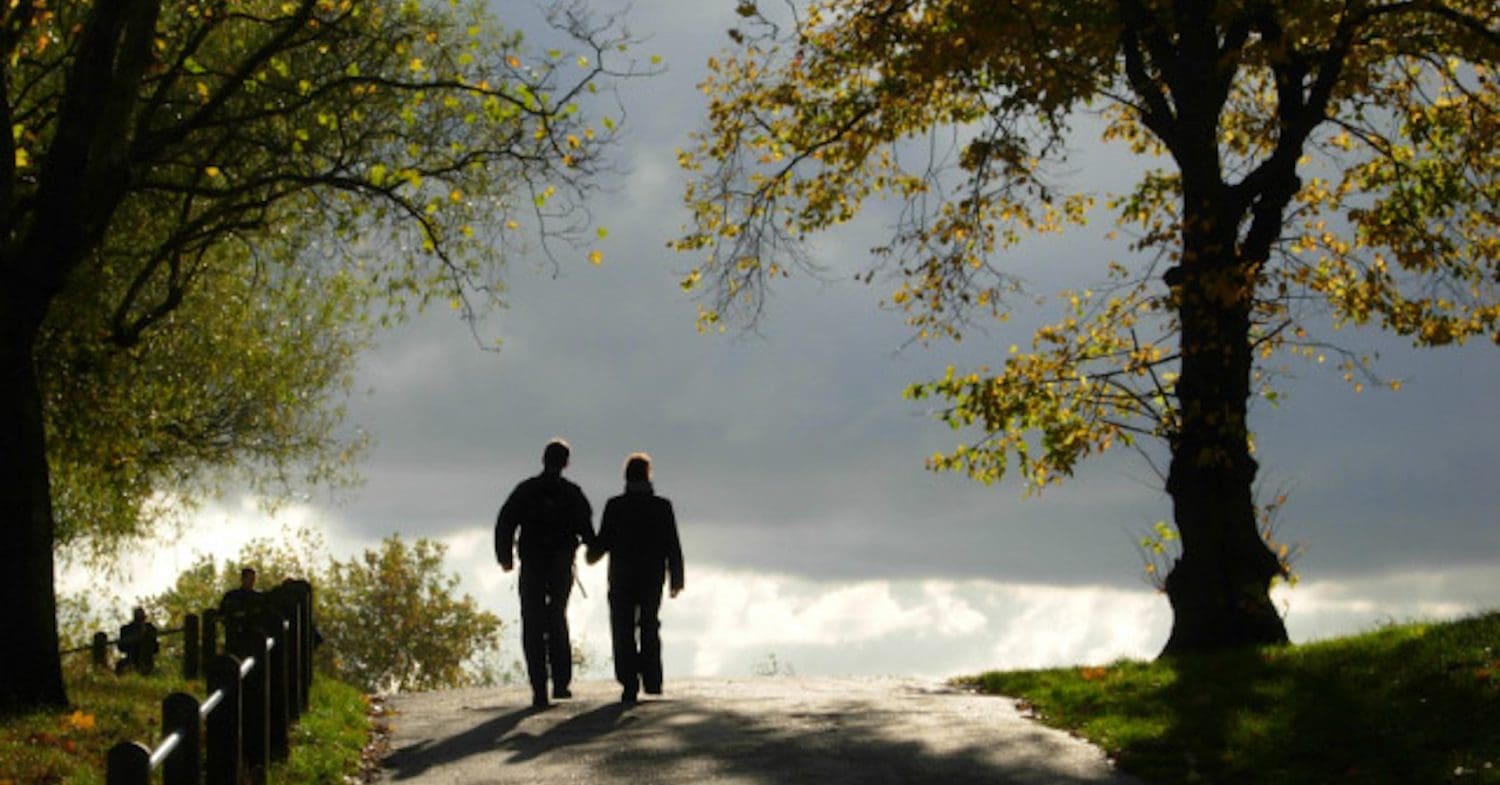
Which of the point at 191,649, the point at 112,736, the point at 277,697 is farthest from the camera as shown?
the point at 191,649

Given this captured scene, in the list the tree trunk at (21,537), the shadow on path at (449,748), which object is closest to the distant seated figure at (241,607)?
the shadow on path at (449,748)

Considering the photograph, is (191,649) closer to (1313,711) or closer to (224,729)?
(224,729)

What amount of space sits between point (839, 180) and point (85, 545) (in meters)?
23.6

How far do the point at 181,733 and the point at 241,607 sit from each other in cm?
1411

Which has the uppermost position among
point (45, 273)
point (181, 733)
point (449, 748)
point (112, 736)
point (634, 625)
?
point (45, 273)

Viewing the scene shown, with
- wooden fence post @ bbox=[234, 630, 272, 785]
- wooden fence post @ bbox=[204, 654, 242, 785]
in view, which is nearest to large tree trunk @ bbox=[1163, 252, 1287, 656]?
wooden fence post @ bbox=[234, 630, 272, 785]

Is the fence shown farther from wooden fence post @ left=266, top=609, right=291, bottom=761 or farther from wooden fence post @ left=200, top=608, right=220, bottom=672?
wooden fence post @ left=200, top=608, right=220, bottom=672

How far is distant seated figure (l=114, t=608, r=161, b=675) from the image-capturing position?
1133 inches

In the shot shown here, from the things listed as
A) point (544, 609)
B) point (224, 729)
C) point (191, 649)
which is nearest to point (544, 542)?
point (544, 609)

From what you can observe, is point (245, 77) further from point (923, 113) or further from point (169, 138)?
point (923, 113)

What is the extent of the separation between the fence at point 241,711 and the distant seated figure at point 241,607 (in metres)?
0.14

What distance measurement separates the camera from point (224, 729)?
33.3ft

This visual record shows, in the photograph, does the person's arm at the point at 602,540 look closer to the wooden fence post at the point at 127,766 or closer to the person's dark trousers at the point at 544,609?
the person's dark trousers at the point at 544,609

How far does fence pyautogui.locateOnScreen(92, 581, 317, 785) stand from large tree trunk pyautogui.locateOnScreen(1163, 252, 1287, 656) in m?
9.60
